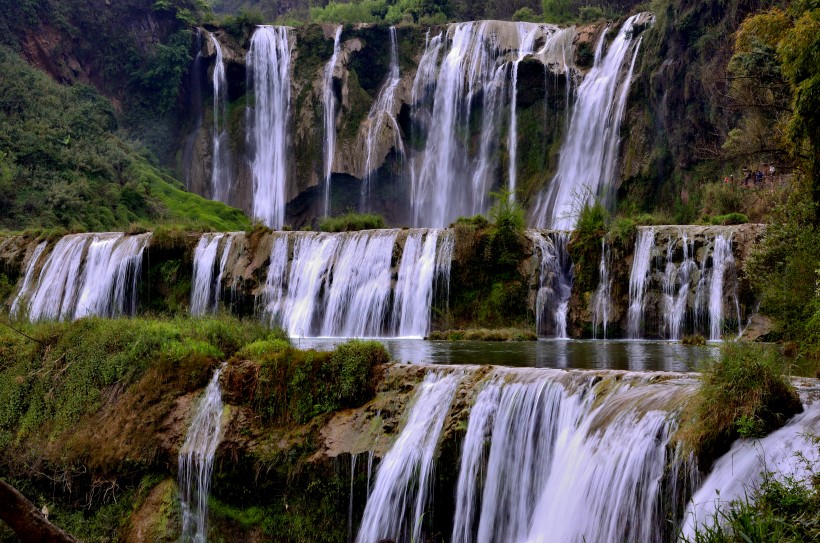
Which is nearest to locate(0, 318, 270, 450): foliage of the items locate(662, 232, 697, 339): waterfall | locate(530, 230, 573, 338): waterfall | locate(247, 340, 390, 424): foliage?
locate(247, 340, 390, 424): foliage

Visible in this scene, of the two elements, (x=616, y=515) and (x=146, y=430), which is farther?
(x=146, y=430)

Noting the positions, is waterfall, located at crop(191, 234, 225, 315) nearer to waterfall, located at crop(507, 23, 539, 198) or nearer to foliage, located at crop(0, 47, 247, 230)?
foliage, located at crop(0, 47, 247, 230)

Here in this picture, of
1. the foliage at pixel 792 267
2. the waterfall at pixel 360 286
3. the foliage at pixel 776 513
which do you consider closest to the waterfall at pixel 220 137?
the waterfall at pixel 360 286

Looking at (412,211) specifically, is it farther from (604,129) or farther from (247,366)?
(247,366)

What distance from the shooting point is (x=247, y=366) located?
36.7 feet

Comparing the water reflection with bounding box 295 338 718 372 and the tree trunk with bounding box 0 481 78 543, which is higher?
the water reflection with bounding box 295 338 718 372

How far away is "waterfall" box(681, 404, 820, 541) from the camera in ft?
20.4

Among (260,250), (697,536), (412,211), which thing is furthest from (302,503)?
(412,211)

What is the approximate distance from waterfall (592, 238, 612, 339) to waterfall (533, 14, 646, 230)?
9.98 meters

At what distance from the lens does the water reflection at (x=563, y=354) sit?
1244cm

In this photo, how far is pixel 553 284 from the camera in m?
21.3

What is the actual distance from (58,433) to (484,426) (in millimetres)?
6767

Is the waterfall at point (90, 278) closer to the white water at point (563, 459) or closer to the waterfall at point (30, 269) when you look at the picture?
the waterfall at point (30, 269)

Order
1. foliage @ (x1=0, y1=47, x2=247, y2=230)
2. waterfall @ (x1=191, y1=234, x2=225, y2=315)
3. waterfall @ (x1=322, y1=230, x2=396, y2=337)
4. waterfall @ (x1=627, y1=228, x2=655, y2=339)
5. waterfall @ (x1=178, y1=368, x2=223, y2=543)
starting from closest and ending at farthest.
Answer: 1. waterfall @ (x1=178, y1=368, x2=223, y2=543)
2. waterfall @ (x1=627, y1=228, x2=655, y2=339)
3. waterfall @ (x1=322, y1=230, x2=396, y2=337)
4. waterfall @ (x1=191, y1=234, x2=225, y2=315)
5. foliage @ (x1=0, y1=47, x2=247, y2=230)
